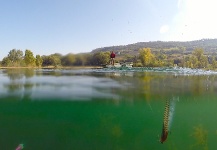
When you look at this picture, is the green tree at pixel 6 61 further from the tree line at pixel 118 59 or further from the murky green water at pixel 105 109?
the murky green water at pixel 105 109

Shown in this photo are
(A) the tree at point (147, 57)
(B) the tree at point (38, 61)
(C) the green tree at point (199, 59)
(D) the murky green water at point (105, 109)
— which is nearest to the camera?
(B) the tree at point (38, 61)

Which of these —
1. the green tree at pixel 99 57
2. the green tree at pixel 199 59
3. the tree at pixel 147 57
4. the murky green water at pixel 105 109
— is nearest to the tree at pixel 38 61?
the murky green water at pixel 105 109

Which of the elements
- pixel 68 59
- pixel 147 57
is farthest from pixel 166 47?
pixel 68 59

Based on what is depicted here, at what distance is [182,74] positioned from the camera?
3369cm

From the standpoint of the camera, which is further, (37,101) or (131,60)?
(131,60)

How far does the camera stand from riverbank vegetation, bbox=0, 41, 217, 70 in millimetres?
19094

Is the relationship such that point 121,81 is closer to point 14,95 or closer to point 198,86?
point 198,86

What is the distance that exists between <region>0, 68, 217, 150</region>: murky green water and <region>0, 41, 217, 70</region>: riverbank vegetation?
6.86 feet

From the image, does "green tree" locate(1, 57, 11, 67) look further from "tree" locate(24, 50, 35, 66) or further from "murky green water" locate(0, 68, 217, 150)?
"murky green water" locate(0, 68, 217, 150)

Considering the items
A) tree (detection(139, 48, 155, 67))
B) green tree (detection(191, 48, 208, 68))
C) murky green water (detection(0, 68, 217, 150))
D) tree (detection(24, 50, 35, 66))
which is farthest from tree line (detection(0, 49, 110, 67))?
green tree (detection(191, 48, 208, 68))

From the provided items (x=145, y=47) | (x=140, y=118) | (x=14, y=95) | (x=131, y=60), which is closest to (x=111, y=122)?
(x=140, y=118)

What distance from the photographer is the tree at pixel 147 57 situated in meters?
28.0

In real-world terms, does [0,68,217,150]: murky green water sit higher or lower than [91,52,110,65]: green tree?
lower

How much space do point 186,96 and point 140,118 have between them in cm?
560
